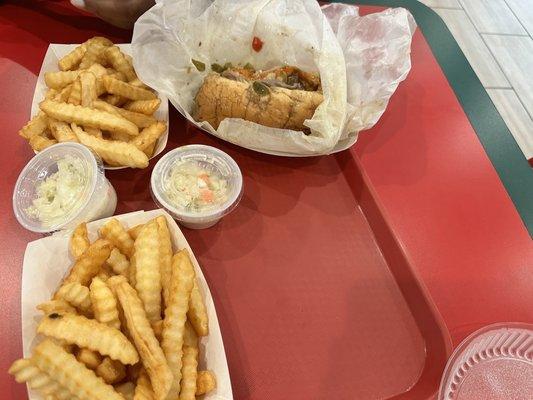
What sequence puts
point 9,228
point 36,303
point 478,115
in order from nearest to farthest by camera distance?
point 36,303, point 9,228, point 478,115

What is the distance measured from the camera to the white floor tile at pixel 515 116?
10.5 feet

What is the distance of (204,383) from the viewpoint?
3.35ft

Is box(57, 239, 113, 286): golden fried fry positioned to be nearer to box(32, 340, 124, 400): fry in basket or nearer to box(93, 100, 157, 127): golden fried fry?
box(32, 340, 124, 400): fry in basket

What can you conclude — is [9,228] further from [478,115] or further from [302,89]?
[478,115]

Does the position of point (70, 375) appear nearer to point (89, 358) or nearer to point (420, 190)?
point (89, 358)

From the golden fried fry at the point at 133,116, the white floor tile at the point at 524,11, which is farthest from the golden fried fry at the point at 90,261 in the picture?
the white floor tile at the point at 524,11

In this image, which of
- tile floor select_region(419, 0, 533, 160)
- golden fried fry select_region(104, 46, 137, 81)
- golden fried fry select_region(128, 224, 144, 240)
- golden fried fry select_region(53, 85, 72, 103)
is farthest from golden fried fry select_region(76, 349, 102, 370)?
tile floor select_region(419, 0, 533, 160)

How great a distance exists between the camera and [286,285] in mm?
1389

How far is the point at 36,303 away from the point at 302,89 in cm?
121

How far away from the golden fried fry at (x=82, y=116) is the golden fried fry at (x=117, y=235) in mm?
348

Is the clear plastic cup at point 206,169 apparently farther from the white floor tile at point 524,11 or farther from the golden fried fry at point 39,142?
the white floor tile at point 524,11

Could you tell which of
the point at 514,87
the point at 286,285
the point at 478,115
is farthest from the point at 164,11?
the point at 514,87

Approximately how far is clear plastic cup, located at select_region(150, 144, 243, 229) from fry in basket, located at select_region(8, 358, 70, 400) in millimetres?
549

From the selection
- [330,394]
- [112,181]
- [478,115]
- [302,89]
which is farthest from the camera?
[478,115]
